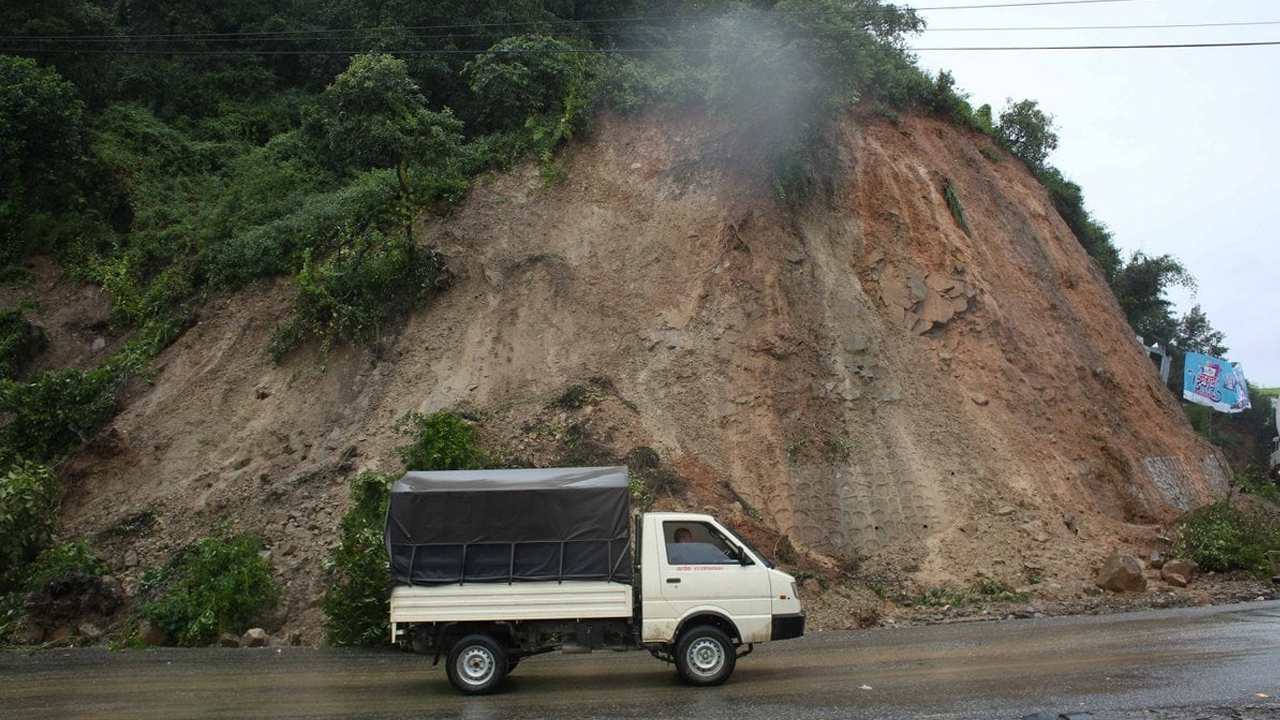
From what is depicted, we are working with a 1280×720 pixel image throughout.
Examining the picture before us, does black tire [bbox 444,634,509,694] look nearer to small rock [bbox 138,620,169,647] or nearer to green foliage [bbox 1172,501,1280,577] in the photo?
small rock [bbox 138,620,169,647]

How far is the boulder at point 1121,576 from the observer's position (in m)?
16.0

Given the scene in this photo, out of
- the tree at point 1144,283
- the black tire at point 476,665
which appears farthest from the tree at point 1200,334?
the black tire at point 476,665

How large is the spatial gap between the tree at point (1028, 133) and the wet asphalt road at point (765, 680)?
17.9 m

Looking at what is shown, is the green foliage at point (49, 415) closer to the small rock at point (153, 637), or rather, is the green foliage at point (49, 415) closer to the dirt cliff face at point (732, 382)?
the dirt cliff face at point (732, 382)

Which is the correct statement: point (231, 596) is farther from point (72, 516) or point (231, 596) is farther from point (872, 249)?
point (872, 249)

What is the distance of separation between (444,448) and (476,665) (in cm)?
733

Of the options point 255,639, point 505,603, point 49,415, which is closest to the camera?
point 505,603

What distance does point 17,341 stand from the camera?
856 inches

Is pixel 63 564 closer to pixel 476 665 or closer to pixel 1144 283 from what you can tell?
pixel 476 665

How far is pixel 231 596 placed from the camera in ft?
48.6

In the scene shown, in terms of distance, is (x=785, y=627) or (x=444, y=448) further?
(x=444, y=448)

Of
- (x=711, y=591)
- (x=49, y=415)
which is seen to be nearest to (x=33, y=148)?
(x=49, y=415)

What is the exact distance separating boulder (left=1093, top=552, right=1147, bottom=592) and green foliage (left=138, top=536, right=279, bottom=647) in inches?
513

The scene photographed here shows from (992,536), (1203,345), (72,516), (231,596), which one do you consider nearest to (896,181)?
(992,536)
